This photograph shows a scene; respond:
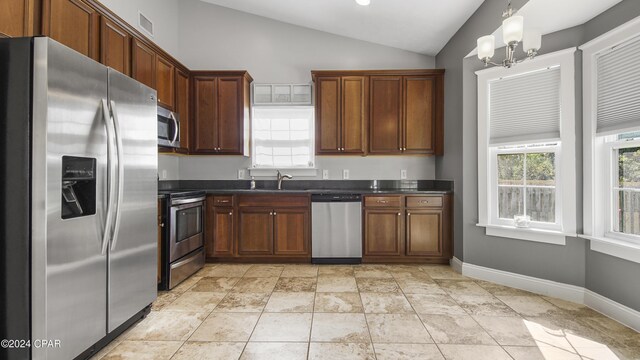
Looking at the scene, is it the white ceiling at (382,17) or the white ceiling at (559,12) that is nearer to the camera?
the white ceiling at (559,12)

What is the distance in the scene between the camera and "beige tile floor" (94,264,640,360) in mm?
2020

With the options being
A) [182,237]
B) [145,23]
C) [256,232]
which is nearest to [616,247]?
[256,232]

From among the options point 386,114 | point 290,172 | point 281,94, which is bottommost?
point 290,172

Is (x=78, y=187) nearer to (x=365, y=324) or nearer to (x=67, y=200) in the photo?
(x=67, y=200)

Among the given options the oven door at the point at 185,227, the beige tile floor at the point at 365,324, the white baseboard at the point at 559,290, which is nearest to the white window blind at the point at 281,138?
the oven door at the point at 185,227

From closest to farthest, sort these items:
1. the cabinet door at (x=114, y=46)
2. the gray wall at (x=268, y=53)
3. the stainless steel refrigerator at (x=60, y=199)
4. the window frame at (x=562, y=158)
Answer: the stainless steel refrigerator at (x=60, y=199), the cabinet door at (x=114, y=46), the window frame at (x=562, y=158), the gray wall at (x=268, y=53)

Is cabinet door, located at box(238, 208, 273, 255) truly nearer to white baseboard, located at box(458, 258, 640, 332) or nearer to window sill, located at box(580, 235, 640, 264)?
white baseboard, located at box(458, 258, 640, 332)

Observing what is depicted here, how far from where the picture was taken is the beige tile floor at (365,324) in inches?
79.5

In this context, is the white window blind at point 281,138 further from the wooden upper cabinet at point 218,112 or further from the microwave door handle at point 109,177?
the microwave door handle at point 109,177

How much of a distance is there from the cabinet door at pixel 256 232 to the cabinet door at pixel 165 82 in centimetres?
153

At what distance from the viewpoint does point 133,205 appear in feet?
7.22

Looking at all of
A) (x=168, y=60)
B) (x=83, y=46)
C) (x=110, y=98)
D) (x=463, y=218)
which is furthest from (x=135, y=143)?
(x=463, y=218)

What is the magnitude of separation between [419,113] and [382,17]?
50.4 inches

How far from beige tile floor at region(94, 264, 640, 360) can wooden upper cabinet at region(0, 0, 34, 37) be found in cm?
201
